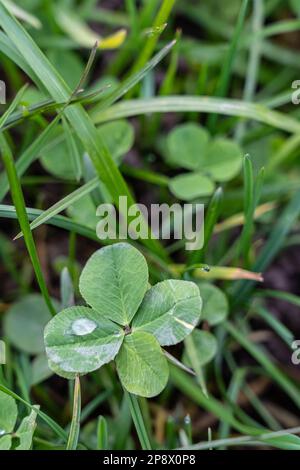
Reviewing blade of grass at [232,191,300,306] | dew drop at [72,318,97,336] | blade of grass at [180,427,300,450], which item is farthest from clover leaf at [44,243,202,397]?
blade of grass at [232,191,300,306]

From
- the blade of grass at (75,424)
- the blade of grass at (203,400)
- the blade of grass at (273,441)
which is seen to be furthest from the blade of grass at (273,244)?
the blade of grass at (75,424)

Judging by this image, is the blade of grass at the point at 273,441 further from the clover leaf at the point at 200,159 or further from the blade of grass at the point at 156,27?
the blade of grass at the point at 156,27

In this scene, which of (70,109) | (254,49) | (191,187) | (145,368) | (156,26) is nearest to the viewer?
(145,368)

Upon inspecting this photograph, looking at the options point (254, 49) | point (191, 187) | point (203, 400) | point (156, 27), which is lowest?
point (203, 400)

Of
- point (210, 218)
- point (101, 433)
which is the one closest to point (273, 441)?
point (101, 433)

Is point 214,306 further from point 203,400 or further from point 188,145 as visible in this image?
point 188,145

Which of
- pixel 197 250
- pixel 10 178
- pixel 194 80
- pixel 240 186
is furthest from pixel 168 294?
pixel 194 80

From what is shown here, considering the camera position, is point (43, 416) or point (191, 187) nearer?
point (43, 416)
